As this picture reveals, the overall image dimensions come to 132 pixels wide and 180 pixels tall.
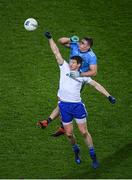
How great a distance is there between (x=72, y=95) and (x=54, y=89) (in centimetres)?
340

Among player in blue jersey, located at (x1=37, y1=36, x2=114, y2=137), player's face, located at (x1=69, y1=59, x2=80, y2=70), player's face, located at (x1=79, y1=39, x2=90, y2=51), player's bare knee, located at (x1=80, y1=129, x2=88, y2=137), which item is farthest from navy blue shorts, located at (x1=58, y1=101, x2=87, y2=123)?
player's face, located at (x1=79, y1=39, x2=90, y2=51)

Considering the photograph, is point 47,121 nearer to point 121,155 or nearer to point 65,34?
point 121,155

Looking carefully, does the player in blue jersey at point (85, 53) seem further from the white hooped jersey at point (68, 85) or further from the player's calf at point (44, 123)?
the player's calf at point (44, 123)

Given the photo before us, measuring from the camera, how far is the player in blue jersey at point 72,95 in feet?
47.9

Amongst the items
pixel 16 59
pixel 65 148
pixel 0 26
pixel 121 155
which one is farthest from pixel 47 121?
pixel 0 26

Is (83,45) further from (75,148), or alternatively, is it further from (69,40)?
(75,148)

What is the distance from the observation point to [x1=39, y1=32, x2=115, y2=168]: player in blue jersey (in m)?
14.6

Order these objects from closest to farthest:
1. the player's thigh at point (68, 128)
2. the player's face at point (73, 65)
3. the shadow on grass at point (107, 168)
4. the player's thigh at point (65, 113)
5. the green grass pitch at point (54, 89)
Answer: the player's face at point (73, 65), the shadow on grass at point (107, 168), the player's thigh at point (65, 113), the player's thigh at point (68, 128), the green grass pitch at point (54, 89)

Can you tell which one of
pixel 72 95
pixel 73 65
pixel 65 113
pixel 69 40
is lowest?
pixel 65 113

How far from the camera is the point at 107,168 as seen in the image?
49.3ft

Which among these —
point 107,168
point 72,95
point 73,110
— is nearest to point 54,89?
point 73,110

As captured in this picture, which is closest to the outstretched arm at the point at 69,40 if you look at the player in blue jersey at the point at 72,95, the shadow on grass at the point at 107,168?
the player in blue jersey at the point at 72,95

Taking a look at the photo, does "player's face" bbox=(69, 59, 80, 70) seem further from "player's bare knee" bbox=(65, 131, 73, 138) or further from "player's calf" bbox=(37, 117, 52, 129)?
"player's calf" bbox=(37, 117, 52, 129)

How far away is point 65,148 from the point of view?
15766 mm
